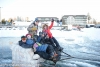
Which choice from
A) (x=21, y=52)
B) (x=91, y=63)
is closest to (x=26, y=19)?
(x=21, y=52)

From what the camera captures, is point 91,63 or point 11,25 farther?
point 11,25

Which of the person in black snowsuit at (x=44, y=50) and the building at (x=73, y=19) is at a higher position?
the building at (x=73, y=19)

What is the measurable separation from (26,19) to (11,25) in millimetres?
295

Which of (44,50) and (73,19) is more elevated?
(73,19)

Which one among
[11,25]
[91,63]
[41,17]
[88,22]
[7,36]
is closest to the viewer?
[91,63]

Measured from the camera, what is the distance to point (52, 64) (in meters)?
2.20

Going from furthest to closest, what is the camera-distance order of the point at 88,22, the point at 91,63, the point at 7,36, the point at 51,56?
1. the point at 7,36
2. the point at 88,22
3. the point at 91,63
4. the point at 51,56

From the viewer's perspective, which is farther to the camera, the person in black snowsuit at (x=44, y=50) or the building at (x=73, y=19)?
the building at (x=73, y=19)

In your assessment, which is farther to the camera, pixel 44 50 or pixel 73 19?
pixel 73 19

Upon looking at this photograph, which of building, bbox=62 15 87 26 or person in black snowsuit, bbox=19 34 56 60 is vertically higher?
building, bbox=62 15 87 26

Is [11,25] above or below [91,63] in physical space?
above

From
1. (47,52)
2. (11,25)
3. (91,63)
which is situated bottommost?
(91,63)

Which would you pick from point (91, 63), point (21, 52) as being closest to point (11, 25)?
point (21, 52)

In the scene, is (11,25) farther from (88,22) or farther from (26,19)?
(88,22)
